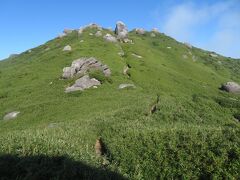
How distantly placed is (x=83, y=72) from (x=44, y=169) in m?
86.5

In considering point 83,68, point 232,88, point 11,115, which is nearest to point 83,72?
point 83,68

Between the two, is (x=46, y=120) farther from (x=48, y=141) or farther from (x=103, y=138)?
(x=48, y=141)

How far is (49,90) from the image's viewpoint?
9919 cm

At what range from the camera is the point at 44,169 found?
2509 centimetres

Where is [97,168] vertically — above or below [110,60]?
below

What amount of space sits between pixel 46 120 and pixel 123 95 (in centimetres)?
2215

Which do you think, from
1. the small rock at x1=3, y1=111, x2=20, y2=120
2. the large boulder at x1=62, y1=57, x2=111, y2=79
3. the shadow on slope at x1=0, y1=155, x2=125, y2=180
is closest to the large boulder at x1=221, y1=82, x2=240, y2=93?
the large boulder at x1=62, y1=57, x2=111, y2=79

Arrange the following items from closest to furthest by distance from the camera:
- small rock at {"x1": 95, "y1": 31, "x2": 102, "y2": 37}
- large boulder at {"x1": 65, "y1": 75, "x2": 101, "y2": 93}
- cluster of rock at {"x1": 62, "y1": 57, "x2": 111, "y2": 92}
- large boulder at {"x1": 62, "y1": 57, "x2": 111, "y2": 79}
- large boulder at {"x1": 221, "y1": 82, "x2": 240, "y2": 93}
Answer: large boulder at {"x1": 65, "y1": 75, "x2": 101, "y2": 93} → cluster of rock at {"x1": 62, "y1": 57, "x2": 111, "y2": 92} → large boulder at {"x1": 62, "y1": 57, "x2": 111, "y2": 79} → large boulder at {"x1": 221, "y1": 82, "x2": 240, "y2": 93} → small rock at {"x1": 95, "y1": 31, "x2": 102, "y2": 37}

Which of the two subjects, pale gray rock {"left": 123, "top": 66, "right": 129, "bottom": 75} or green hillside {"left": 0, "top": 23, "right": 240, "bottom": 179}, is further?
pale gray rock {"left": 123, "top": 66, "right": 129, "bottom": 75}

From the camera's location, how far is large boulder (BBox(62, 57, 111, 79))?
110m

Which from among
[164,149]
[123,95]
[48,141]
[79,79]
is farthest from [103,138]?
[79,79]

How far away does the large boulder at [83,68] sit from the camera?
11012cm

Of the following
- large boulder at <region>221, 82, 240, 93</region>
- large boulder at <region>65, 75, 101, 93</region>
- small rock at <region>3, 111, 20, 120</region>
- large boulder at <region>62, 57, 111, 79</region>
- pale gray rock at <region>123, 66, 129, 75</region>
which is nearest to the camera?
small rock at <region>3, 111, 20, 120</region>

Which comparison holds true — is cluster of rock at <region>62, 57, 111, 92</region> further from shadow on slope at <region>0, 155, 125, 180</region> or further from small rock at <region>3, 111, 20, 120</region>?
shadow on slope at <region>0, 155, 125, 180</region>
